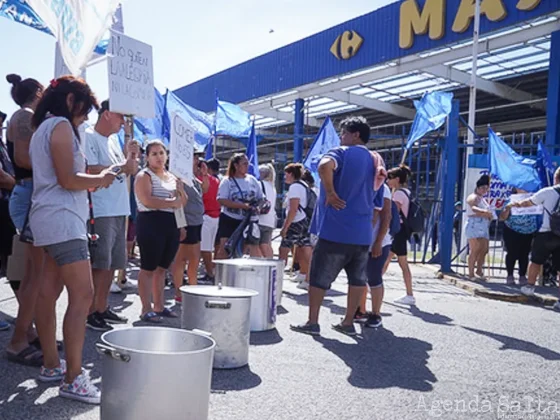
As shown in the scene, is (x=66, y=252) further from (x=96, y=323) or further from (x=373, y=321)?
(x=373, y=321)

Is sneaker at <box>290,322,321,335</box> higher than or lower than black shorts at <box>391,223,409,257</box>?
lower

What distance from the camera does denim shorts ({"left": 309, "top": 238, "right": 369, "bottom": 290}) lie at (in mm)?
5145

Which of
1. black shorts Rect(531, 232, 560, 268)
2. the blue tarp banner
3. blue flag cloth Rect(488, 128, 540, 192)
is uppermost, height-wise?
the blue tarp banner

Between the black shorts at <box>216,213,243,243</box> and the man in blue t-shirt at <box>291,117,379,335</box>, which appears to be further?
the black shorts at <box>216,213,243,243</box>

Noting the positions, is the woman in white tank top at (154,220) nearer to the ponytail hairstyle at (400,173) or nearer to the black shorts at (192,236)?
the black shorts at (192,236)

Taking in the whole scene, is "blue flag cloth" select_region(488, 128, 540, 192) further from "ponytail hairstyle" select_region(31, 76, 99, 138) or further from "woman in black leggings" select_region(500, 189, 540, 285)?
"ponytail hairstyle" select_region(31, 76, 99, 138)

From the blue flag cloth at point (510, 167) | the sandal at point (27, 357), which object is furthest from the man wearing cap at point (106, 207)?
the blue flag cloth at point (510, 167)

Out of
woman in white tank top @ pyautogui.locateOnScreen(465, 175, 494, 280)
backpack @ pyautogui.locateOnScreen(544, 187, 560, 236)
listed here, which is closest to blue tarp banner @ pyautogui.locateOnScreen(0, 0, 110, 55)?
backpack @ pyautogui.locateOnScreen(544, 187, 560, 236)

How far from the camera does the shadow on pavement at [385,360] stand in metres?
3.98

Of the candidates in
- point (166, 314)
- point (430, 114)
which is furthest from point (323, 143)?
point (166, 314)

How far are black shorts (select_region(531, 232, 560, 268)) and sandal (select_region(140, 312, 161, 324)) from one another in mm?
5127

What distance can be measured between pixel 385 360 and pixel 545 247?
13.1ft

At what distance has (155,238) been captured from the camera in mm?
5051

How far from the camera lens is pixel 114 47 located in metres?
4.41
